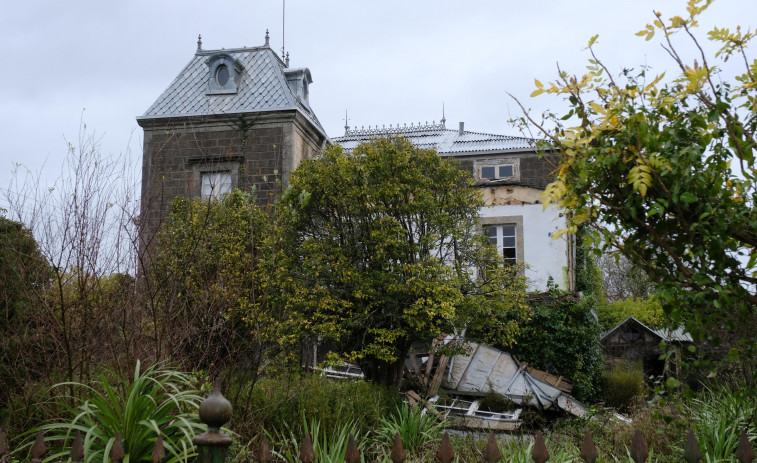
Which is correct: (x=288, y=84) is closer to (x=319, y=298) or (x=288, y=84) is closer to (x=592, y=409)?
(x=319, y=298)

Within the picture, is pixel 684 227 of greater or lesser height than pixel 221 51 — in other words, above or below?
below

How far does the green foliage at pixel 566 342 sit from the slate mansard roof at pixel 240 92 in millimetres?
8548

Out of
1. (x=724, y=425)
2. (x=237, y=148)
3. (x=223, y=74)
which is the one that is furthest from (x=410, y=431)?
(x=223, y=74)

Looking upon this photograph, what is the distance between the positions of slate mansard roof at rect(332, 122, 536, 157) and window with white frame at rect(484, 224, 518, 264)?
7.68 ft

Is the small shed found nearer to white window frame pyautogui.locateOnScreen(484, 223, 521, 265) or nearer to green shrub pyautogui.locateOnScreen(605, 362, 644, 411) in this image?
green shrub pyautogui.locateOnScreen(605, 362, 644, 411)

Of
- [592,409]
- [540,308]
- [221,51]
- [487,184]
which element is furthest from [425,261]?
[221,51]

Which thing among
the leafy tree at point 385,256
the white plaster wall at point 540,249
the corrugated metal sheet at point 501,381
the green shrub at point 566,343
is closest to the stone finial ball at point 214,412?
A: the leafy tree at point 385,256

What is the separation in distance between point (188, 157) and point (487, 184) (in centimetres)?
843

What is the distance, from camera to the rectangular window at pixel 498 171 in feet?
68.0

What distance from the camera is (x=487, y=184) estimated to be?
20078mm

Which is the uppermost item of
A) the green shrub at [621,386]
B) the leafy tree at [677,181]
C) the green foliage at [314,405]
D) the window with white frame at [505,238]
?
the window with white frame at [505,238]

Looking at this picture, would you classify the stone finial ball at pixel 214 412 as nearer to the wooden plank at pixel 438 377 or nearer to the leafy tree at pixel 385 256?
the leafy tree at pixel 385 256

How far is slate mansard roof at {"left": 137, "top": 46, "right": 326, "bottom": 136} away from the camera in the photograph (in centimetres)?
1942

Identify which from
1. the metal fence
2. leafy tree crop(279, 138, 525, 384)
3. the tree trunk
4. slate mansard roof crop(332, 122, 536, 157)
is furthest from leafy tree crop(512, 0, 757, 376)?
slate mansard roof crop(332, 122, 536, 157)
